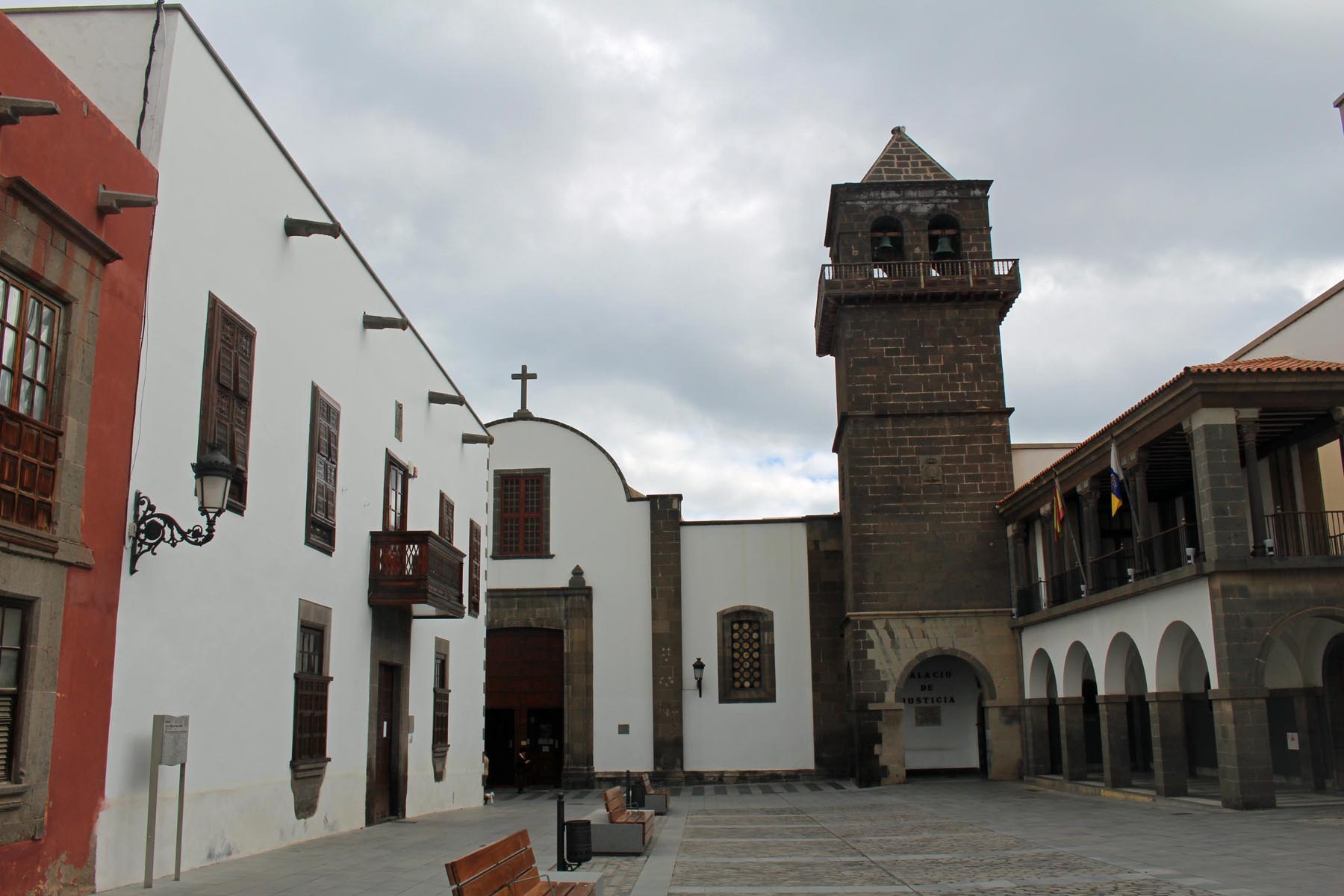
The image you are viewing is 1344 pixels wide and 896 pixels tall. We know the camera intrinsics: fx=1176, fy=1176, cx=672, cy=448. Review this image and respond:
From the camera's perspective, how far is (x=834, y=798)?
22.8 meters

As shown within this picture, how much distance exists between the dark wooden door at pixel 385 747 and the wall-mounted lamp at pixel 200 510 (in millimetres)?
7189

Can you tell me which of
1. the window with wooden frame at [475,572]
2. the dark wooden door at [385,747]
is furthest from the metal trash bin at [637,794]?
the window with wooden frame at [475,572]

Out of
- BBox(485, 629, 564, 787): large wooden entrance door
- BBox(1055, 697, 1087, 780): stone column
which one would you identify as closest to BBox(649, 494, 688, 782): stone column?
BBox(485, 629, 564, 787): large wooden entrance door

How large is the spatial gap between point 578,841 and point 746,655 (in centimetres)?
1827

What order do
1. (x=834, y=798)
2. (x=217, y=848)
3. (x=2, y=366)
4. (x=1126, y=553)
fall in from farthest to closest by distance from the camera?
(x=1126, y=553)
(x=834, y=798)
(x=217, y=848)
(x=2, y=366)

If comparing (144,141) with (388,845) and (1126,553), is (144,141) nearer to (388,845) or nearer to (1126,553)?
(388,845)

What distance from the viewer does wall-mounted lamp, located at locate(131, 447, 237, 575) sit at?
9.59 m

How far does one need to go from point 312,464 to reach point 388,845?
452cm

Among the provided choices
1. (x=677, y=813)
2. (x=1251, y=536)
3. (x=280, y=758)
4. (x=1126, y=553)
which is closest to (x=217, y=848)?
(x=280, y=758)

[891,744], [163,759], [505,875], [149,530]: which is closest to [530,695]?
[891,744]

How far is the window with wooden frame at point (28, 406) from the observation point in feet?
26.3

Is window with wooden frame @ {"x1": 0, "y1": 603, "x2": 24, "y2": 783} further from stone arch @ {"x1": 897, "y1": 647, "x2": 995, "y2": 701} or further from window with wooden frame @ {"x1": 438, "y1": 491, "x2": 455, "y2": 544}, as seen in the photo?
stone arch @ {"x1": 897, "y1": 647, "x2": 995, "y2": 701}

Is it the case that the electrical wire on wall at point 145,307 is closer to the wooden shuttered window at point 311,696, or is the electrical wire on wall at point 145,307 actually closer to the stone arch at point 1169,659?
the wooden shuttered window at point 311,696

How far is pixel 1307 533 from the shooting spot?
1867cm
